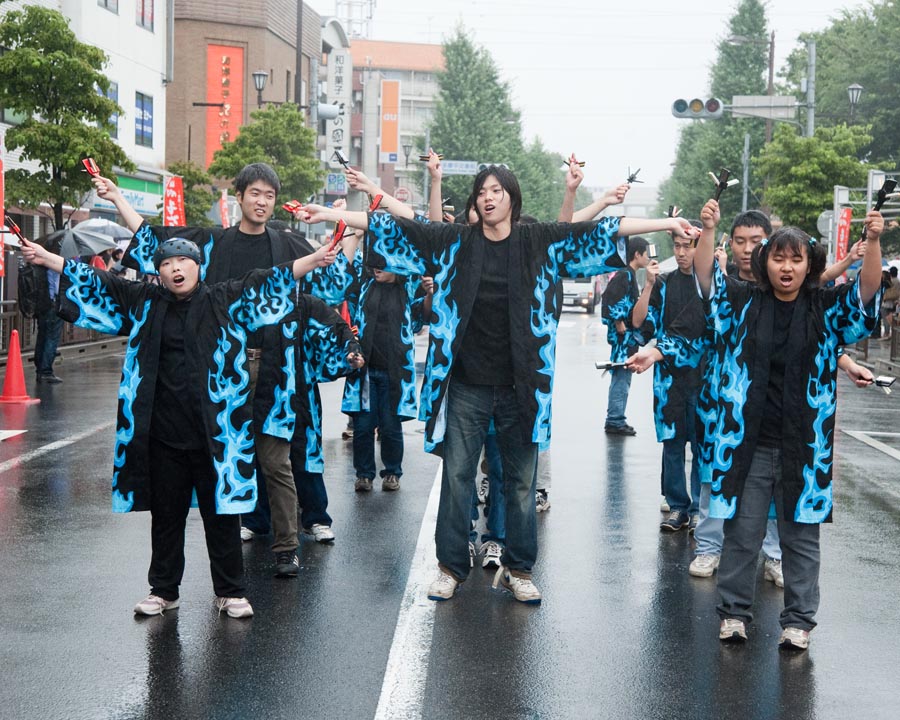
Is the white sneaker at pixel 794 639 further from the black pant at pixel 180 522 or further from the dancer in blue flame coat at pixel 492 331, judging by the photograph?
the black pant at pixel 180 522

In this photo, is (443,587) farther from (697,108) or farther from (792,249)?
(697,108)

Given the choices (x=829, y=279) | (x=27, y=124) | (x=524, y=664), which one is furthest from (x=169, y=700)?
(x=27, y=124)

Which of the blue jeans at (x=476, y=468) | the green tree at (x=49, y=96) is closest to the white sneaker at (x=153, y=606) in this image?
the blue jeans at (x=476, y=468)

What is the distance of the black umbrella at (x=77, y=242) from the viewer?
16978 millimetres

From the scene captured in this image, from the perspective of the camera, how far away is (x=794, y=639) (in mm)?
5242

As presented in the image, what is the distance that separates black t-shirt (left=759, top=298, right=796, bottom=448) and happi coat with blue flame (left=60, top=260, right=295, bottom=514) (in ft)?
6.85

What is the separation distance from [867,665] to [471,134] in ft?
222

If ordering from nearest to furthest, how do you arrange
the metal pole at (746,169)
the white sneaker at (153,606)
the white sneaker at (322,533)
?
the white sneaker at (153,606) → the white sneaker at (322,533) → the metal pole at (746,169)

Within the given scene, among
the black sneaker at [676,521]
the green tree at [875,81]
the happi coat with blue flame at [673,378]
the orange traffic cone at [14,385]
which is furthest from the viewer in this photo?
the green tree at [875,81]

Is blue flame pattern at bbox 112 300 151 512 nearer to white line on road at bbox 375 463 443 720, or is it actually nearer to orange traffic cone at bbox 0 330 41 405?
white line on road at bbox 375 463 443 720

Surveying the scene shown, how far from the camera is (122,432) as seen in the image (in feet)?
18.0

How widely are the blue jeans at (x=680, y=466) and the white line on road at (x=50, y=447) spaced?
4959 millimetres

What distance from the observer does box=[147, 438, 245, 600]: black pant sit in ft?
18.1

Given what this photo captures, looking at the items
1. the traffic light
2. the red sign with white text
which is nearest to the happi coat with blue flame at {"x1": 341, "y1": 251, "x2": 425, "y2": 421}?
the traffic light
